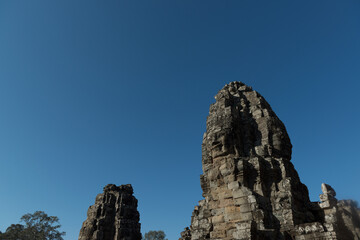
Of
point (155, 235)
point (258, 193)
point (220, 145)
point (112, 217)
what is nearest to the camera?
point (258, 193)

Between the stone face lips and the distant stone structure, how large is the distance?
21.6 m

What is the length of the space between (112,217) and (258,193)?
85.3ft

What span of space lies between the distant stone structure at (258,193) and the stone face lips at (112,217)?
70.8ft

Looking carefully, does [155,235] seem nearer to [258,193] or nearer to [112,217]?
[112,217]

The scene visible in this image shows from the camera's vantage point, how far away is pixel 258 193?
8.48m

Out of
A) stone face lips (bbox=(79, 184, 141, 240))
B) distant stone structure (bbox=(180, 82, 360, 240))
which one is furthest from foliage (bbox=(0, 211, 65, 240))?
distant stone structure (bbox=(180, 82, 360, 240))

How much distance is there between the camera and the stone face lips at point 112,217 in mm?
28594

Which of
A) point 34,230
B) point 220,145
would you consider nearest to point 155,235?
point 34,230

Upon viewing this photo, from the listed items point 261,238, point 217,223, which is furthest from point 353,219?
point 217,223

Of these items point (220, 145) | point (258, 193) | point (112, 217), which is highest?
point (112, 217)

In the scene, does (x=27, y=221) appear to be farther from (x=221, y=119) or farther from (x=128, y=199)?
(x=221, y=119)

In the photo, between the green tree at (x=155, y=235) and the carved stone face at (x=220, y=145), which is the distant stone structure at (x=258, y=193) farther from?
the green tree at (x=155, y=235)

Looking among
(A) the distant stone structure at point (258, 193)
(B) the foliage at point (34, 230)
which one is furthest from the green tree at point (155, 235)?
(A) the distant stone structure at point (258, 193)

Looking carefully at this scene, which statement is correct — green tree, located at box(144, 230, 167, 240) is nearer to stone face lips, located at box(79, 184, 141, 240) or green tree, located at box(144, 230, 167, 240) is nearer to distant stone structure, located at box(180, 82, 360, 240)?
stone face lips, located at box(79, 184, 141, 240)
